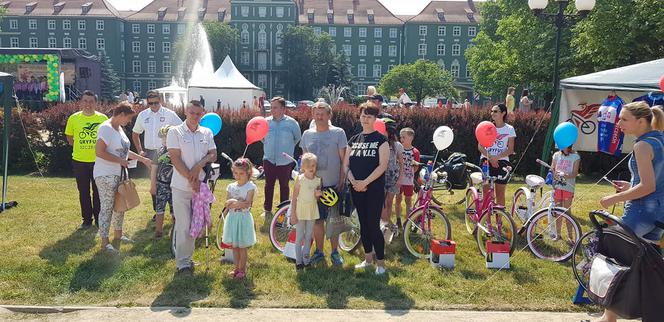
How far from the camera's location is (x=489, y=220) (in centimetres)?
652

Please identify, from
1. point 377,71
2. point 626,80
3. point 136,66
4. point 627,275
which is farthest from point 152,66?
point 627,275

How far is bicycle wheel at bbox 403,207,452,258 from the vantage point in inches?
257

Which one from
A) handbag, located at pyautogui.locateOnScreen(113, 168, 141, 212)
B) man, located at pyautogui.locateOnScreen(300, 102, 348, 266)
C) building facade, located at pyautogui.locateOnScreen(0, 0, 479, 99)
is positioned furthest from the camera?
building facade, located at pyautogui.locateOnScreen(0, 0, 479, 99)

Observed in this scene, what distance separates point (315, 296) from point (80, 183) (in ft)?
13.9

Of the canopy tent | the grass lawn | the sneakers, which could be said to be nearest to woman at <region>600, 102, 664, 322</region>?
the grass lawn

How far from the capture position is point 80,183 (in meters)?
7.60

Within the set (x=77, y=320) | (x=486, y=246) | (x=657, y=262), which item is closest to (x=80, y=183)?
(x=77, y=320)

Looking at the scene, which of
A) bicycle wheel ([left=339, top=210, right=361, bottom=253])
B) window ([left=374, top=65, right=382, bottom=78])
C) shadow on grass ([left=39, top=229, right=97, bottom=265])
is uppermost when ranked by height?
window ([left=374, top=65, right=382, bottom=78])

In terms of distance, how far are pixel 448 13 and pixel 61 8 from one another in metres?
56.5

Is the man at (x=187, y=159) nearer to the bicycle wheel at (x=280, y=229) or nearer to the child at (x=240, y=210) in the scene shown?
the child at (x=240, y=210)

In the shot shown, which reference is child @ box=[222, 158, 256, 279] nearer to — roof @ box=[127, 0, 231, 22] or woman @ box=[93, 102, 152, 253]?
woman @ box=[93, 102, 152, 253]

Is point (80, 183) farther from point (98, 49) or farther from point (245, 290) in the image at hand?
point (98, 49)

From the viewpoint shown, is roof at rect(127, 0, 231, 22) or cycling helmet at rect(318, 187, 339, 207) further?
roof at rect(127, 0, 231, 22)

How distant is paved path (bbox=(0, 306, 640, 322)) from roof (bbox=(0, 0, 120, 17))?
8153cm
